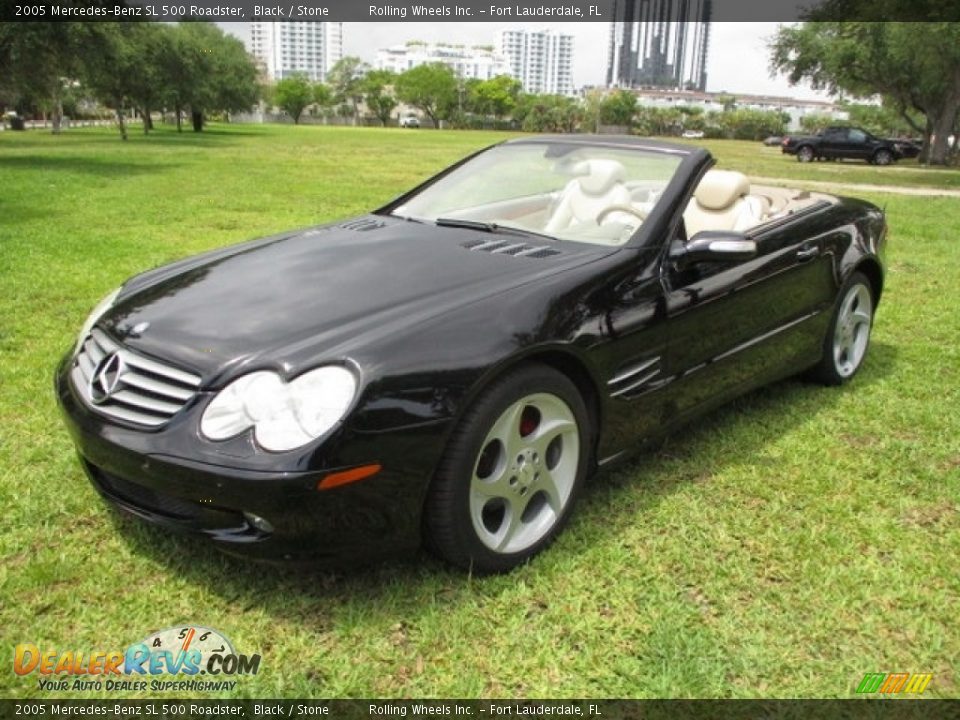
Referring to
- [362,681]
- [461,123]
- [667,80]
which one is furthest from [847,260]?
[667,80]

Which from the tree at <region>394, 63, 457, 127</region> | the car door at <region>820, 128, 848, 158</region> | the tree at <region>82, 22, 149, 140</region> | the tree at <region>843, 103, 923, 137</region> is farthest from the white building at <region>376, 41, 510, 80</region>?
the car door at <region>820, 128, 848, 158</region>

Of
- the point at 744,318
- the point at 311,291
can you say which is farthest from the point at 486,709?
the point at 744,318

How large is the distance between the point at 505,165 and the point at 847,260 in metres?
1.84

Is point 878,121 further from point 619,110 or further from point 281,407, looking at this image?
point 281,407

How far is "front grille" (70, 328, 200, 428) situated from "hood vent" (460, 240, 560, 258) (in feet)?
4.08

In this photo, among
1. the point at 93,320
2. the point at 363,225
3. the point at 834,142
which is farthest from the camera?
the point at 834,142

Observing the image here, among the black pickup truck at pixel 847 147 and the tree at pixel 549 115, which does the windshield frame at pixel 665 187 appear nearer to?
the black pickup truck at pixel 847 147

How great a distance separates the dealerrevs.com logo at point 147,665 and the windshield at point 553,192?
1.93 meters

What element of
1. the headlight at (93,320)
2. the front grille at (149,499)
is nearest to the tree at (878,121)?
the headlight at (93,320)

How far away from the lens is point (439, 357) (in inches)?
93.4

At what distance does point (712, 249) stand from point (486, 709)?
6.03 ft

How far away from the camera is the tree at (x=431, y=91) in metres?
114

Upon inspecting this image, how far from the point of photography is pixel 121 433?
2352 millimetres

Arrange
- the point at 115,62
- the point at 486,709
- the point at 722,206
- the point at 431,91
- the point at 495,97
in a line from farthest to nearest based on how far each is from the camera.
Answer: the point at 431,91, the point at 495,97, the point at 115,62, the point at 722,206, the point at 486,709
